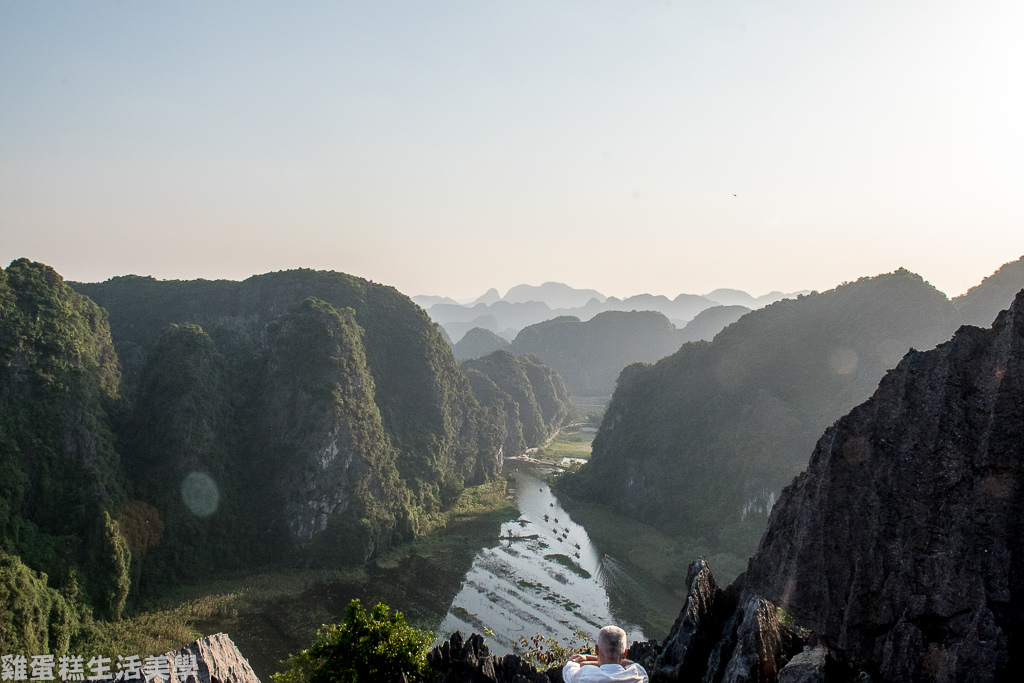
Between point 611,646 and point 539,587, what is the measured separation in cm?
5064

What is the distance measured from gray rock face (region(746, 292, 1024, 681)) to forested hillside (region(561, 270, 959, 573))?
50.4m

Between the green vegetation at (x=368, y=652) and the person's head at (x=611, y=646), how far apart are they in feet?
54.6

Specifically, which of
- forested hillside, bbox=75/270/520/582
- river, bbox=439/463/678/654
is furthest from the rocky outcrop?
forested hillside, bbox=75/270/520/582

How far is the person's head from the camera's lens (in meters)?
6.91

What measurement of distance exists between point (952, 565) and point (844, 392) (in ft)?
225

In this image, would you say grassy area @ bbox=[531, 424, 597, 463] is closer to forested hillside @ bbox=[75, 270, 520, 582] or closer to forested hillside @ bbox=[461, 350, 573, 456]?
forested hillside @ bbox=[461, 350, 573, 456]

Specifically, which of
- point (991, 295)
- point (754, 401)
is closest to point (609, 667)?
point (754, 401)

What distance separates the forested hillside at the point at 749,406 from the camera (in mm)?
67000

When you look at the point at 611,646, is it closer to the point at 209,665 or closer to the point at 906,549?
the point at 906,549

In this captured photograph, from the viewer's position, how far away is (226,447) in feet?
205

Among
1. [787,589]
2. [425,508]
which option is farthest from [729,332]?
[787,589]

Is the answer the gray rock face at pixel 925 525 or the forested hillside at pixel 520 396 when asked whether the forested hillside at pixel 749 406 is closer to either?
the forested hillside at pixel 520 396

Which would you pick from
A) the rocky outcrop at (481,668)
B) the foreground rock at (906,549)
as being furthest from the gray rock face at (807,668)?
the rocky outcrop at (481,668)

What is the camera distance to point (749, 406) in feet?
250
